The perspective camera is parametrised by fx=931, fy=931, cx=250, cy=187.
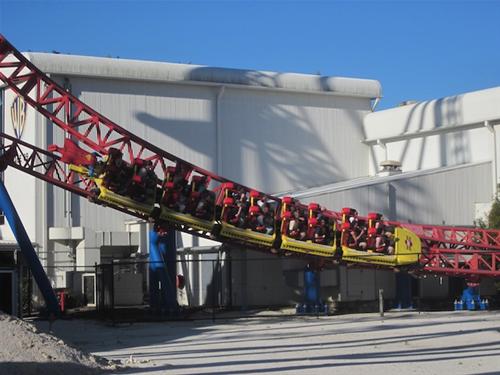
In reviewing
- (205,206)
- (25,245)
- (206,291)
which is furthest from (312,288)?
(25,245)

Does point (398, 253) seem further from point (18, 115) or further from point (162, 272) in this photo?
point (18, 115)

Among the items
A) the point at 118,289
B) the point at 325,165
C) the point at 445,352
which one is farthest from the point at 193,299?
the point at 445,352

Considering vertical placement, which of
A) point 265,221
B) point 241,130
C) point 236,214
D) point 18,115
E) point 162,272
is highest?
point 18,115

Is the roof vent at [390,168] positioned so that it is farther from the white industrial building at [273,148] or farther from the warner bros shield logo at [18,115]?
the warner bros shield logo at [18,115]

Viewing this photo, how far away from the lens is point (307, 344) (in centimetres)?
2244

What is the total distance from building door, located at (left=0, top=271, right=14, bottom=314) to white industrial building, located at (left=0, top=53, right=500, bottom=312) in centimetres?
664

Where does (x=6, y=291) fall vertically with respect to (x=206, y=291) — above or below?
above

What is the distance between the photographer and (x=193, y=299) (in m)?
38.2

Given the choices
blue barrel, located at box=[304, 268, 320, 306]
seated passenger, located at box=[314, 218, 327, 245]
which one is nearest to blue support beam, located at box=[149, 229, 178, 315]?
blue barrel, located at box=[304, 268, 320, 306]

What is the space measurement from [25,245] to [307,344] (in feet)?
44.3

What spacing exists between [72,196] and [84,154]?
15503 mm

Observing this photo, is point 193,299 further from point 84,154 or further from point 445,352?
point 445,352

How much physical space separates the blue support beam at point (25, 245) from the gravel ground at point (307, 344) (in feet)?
3.77

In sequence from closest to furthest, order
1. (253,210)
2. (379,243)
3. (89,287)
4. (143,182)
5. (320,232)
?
(143,182)
(253,210)
(320,232)
(379,243)
(89,287)
